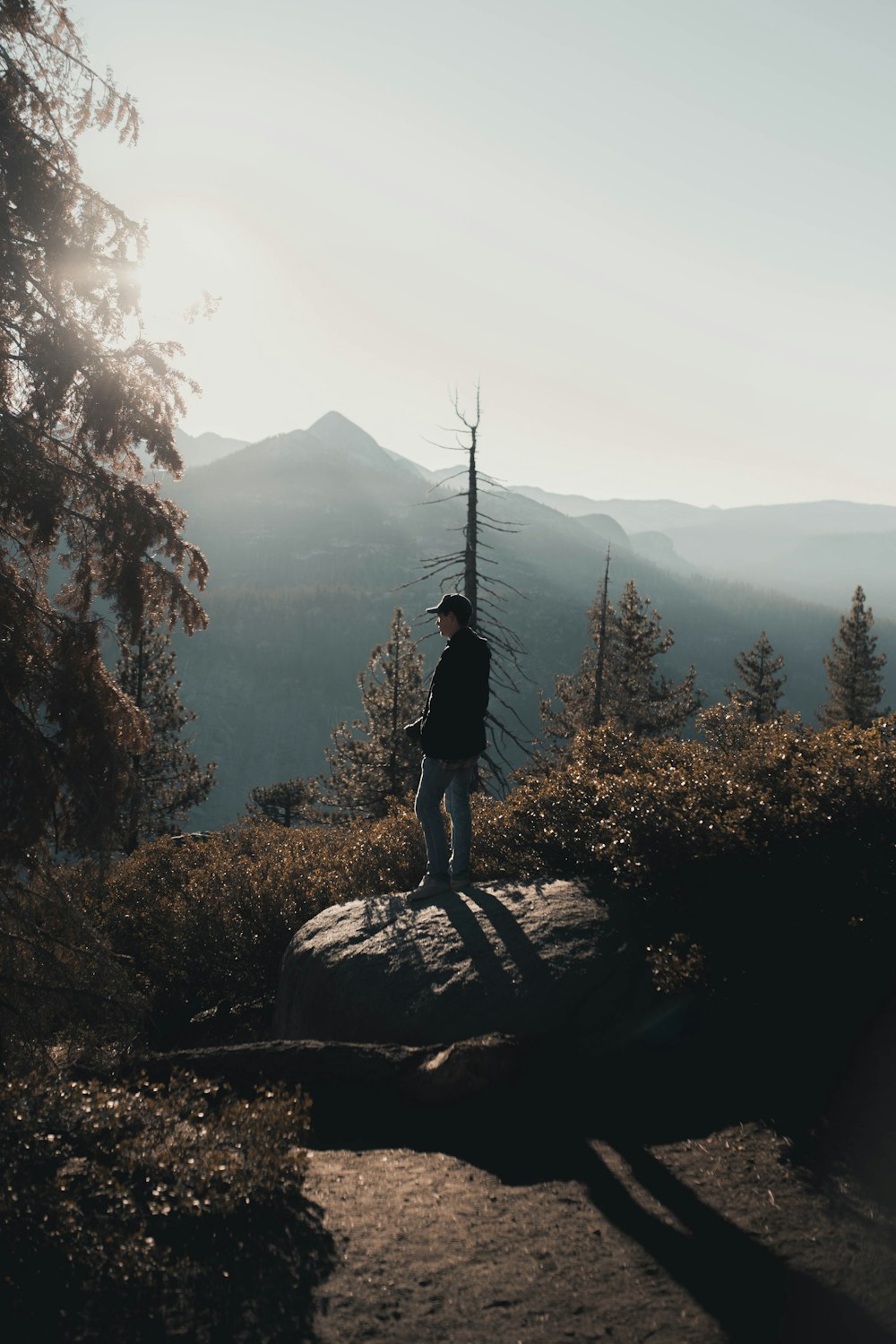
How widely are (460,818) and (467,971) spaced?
1.75 metres

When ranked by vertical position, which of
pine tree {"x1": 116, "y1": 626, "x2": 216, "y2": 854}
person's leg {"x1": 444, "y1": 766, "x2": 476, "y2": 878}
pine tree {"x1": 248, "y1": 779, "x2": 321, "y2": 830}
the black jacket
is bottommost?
pine tree {"x1": 248, "y1": 779, "x2": 321, "y2": 830}

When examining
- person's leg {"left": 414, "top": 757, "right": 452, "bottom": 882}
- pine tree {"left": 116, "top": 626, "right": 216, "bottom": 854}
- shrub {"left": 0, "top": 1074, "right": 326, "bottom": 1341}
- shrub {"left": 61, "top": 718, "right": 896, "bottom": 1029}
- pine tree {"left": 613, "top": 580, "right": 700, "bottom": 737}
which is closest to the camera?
shrub {"left": 0, "top": 1074, "right": 326, "bottom": 1341}

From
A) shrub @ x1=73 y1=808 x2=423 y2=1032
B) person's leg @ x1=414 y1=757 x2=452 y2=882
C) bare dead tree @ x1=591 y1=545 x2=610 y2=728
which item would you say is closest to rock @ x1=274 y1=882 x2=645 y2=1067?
person's leg @ x1=414 y1=757 x2=452 y2=882

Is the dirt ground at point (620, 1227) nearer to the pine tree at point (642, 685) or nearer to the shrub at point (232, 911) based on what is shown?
the shrub at point (232, 911)

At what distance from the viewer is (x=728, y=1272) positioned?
10.8ft

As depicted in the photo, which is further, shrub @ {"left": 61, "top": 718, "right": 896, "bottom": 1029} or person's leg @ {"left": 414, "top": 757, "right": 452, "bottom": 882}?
person's leg @ {"left": 414, "top": 757, "right": 452, "bottom": 882}

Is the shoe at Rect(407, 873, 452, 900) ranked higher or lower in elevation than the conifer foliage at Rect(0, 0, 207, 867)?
lower

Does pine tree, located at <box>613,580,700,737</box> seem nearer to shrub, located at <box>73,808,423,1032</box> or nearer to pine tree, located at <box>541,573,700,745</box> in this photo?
pine tree, located at <box>541,573,700,745</box>

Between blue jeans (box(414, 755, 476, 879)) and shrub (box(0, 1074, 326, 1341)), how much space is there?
316 cm

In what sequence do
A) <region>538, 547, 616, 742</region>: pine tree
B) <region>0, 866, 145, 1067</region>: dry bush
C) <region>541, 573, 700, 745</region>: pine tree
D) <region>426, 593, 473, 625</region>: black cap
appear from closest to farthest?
1. <region>0, 866, 145, 1067</region>: dry bush
2. <region>426, 593, 473, 625</region>: black cap
3. <region>538, 547, 616, 742</region>: pine tree
4. <region>541, 573, 700, 745</region>: pine tree

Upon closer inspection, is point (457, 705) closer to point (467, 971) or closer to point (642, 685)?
point (467, 971)

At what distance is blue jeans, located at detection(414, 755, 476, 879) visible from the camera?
721 centimetres

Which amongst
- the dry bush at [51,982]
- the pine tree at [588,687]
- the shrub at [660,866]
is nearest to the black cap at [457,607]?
the shrub at [660,866]

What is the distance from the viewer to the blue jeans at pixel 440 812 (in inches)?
284
